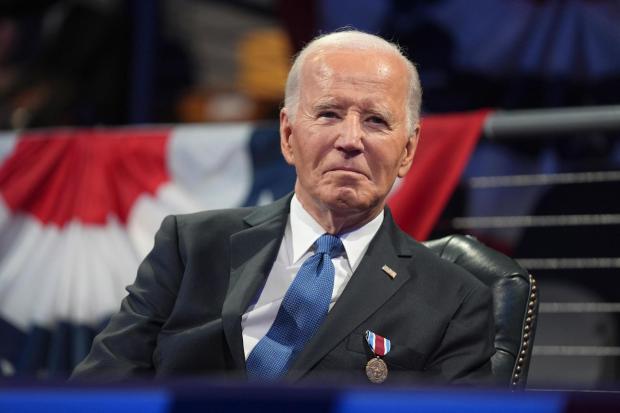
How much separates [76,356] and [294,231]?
1.59m

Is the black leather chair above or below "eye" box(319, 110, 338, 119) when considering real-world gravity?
below

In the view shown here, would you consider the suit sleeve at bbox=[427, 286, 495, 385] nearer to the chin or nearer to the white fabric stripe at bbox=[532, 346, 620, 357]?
the chin

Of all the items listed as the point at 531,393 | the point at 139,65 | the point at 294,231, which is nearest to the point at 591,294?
the point at 294,231

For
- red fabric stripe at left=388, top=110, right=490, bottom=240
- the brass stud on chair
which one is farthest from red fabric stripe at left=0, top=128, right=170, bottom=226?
the brass stud on chair

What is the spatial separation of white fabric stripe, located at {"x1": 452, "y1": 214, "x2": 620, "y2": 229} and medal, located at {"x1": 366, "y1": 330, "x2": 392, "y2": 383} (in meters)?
1.36

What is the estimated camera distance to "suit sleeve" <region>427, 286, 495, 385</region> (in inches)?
80.6

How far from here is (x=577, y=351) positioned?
10.8ft

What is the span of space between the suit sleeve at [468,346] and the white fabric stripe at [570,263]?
1192mm

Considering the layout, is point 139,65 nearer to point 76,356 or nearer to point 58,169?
point 58,169

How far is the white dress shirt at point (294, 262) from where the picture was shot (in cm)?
214

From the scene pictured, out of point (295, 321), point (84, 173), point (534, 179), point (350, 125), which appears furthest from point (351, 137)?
point (84, 173)

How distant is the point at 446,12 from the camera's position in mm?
4512

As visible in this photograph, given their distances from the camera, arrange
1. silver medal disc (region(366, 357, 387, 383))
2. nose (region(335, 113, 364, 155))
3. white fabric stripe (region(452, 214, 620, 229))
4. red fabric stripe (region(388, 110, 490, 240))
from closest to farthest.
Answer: silver medal disc (region(366, 357, 387, 383))
nose (region(335, 113, 364, 155))
red fabric stripe (region(388, 110, 490, 240))
white fabric stripe (region(452, 214, 620, 229))

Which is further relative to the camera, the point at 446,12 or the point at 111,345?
the point at 446,12
